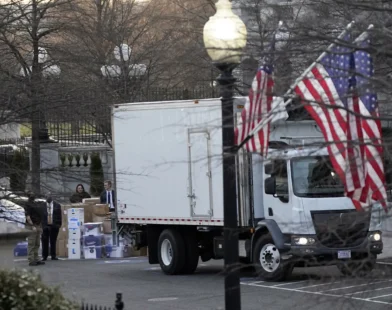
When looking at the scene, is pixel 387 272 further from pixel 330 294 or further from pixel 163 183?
pixel 163 183

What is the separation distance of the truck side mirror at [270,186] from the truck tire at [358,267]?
12782mm

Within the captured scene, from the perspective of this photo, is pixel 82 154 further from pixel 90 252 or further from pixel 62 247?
pixel 90 252

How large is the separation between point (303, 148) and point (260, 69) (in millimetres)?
659

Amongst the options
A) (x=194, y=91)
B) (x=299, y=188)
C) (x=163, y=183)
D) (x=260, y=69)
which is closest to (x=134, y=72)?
(x=194, y=91)

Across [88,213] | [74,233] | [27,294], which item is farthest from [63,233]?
[27,294]

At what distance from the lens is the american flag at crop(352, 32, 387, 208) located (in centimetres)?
511

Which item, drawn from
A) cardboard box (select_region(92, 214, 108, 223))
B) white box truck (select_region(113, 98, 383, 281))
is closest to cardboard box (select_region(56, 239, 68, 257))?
cardboard box (select_region(92, 214, 108, 223))

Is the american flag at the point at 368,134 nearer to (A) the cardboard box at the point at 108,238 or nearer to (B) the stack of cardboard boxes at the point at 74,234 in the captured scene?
(B) the stack of cardboard boxes at the point at 74,234

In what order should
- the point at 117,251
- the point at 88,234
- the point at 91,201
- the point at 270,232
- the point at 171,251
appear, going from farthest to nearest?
the point at 91,201 → the point at 117,251 → the point at 88,234 → the point at 171,251 → the point at 270,232

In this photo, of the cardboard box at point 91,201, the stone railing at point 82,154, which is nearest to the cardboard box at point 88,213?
the cardboard box at point 91,201

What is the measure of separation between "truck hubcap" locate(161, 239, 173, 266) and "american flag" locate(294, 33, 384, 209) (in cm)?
1434

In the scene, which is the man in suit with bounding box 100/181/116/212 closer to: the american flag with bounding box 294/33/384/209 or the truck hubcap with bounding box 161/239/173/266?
the truck hubcap with bounding box 161/239/173/266

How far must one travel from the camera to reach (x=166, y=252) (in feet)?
66.7

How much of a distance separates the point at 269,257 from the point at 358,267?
43.7ft
